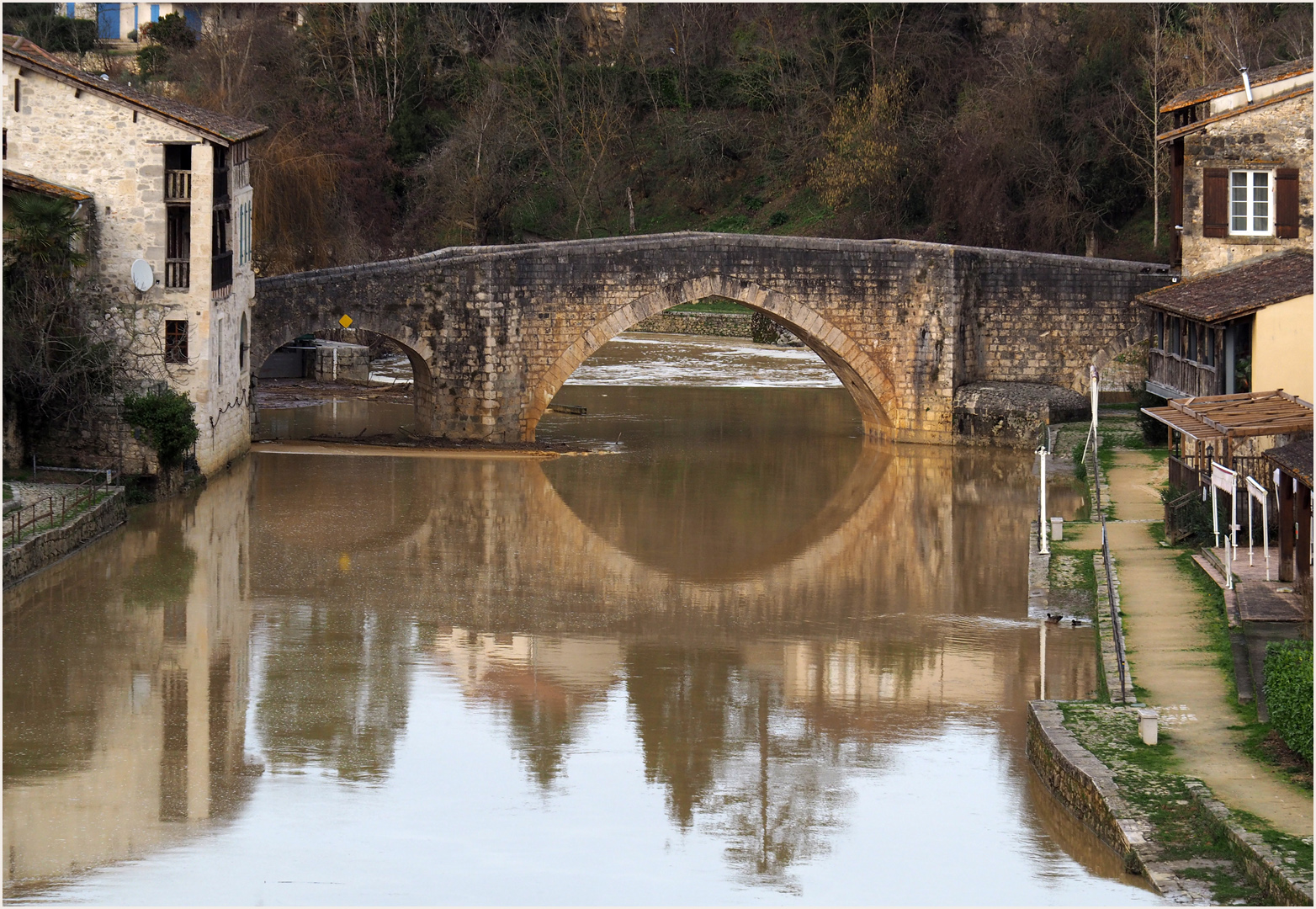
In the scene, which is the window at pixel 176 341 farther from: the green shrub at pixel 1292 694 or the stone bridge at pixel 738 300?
the green shrub at pixel 1292 694

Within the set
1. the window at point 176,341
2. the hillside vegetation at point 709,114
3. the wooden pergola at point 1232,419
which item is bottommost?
the wooden pergola at point 1232,419

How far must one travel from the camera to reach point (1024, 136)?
140 feet

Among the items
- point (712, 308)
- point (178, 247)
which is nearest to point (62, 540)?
point (178, 247)

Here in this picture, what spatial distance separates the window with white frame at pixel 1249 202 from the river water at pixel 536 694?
5138mm

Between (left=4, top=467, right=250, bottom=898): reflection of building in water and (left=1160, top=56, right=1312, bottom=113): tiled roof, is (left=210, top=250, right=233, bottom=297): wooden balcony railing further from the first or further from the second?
(left=1160, top=56, right=1312, bottom=113): tiled roof

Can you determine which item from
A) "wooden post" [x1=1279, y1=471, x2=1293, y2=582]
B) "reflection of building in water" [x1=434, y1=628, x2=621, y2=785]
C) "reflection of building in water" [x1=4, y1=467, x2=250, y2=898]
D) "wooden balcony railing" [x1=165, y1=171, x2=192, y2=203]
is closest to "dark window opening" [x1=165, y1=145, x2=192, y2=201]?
"wooden balcony railing" [x1=165, y1=171, x2=192, y2=203]

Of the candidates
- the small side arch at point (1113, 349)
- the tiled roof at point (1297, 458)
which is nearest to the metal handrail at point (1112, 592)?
the tiled roof at point (1297, 458)

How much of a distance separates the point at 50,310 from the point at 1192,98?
55.1ft

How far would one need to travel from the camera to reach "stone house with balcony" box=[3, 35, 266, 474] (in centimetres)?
2484

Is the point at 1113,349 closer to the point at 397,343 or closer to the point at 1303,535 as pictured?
the point at 397,343

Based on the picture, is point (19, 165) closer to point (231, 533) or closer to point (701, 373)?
point (231, 533)

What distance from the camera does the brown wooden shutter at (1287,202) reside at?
25.6 m

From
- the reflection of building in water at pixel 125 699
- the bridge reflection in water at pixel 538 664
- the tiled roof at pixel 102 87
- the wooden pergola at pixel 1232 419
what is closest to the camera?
the reflection of building in water at pixel 125 699

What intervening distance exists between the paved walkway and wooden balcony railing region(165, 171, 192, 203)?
1362 cm
